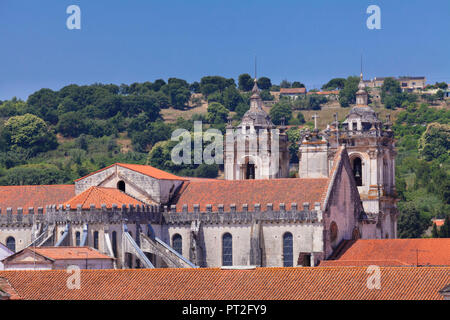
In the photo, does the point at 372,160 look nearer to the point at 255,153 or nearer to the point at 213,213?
the point at 255,153

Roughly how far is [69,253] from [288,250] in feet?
A: 59.2

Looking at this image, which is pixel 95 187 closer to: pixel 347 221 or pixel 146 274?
pixel 347 221

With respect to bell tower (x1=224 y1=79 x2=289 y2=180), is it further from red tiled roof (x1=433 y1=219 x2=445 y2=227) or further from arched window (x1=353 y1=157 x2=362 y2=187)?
red tiled roof (x1=433 y1=219 x2=445 y2=227)

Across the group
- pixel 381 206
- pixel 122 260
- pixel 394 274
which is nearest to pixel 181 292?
pixel 394 274

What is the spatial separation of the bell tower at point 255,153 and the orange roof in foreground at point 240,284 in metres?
45.3

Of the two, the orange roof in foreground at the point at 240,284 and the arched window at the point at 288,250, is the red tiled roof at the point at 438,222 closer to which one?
the arched window at the point at 288,250

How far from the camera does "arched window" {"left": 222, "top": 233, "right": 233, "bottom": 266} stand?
101250mm

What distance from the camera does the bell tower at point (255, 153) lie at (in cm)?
11631

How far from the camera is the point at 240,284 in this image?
222 feet

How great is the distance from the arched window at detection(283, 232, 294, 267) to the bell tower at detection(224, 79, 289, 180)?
16607 mm

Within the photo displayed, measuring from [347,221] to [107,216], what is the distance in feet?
63.1

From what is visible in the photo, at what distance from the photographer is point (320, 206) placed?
323 ft

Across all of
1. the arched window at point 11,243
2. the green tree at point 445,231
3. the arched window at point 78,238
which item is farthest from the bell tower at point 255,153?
the green tree at point 445,231
